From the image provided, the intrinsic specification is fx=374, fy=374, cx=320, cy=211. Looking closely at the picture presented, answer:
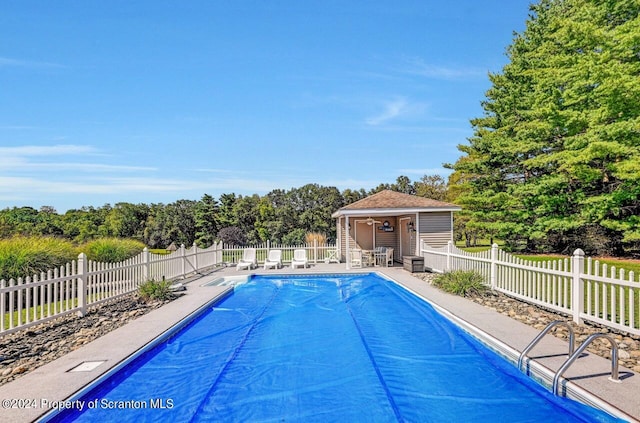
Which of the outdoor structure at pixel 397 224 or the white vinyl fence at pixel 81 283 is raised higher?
the outdoor structure at pixel 397 224

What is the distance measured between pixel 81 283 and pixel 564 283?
886cm

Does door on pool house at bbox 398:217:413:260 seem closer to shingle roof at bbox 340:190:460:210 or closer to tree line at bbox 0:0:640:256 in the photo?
shingle roof at bbox 340:190:460:210

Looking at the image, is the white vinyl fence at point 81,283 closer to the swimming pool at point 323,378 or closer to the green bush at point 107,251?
the green bush at point 107,251

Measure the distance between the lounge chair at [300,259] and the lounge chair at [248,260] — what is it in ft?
5.80

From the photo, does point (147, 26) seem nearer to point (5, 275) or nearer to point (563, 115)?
point (5, 275)

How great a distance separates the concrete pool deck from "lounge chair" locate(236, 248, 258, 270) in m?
7.65

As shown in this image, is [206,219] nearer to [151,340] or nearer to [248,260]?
[248,260]

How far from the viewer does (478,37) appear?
1541cm

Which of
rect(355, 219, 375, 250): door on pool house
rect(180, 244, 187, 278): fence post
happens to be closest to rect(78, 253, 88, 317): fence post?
rect(180, 244, 187, 278): fence post

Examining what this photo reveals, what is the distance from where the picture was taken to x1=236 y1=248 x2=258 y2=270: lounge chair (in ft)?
52.7

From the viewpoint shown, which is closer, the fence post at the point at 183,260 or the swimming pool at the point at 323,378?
the swimming pool at the point at 323,378

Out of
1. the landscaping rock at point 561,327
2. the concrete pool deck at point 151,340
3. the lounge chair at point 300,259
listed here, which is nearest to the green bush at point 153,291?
the concrete pool deck at point 151,340

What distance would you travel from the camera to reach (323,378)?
4906mm

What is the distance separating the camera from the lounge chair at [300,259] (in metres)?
16.8
